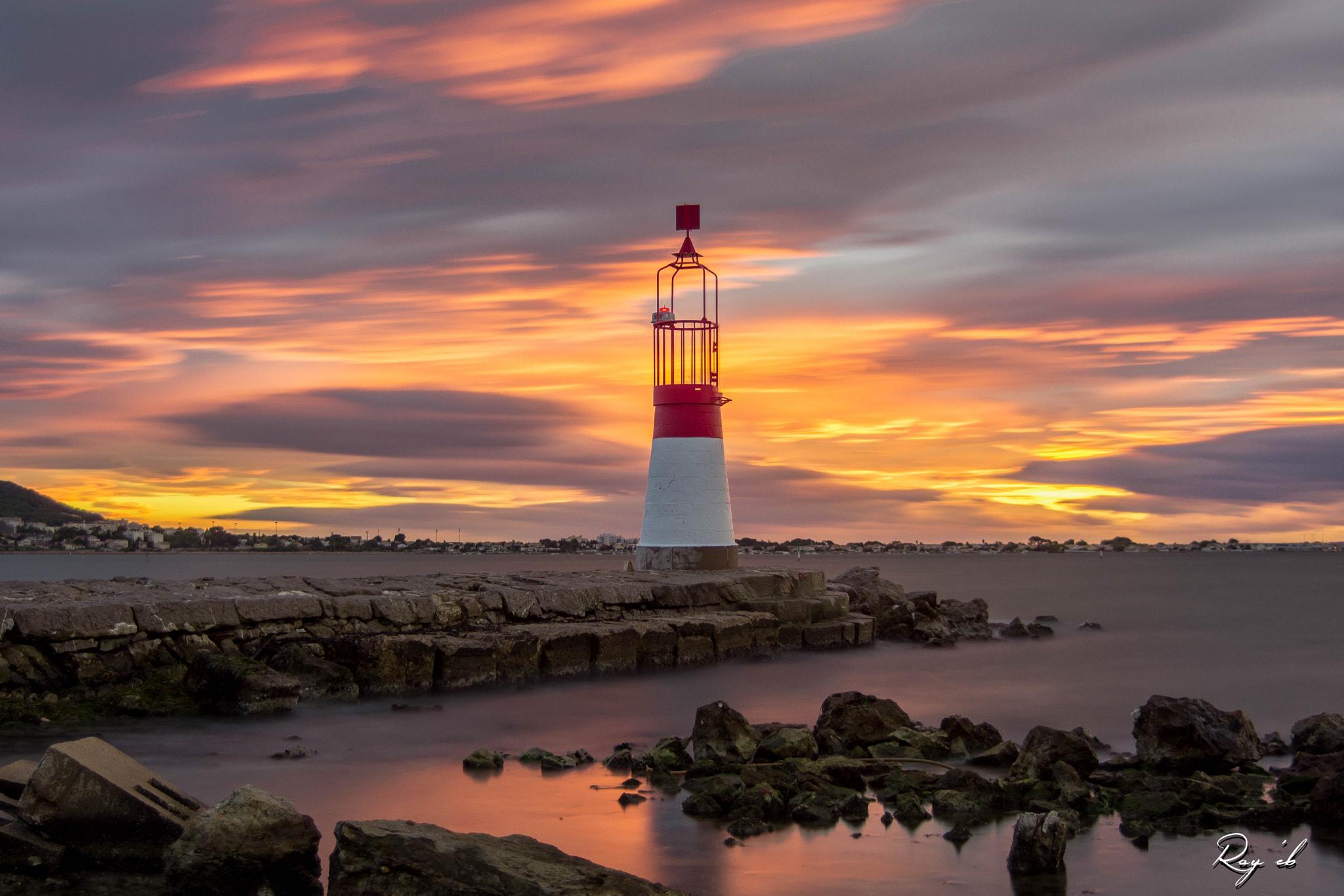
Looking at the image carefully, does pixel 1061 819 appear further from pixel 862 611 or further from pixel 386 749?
pixel 862 611

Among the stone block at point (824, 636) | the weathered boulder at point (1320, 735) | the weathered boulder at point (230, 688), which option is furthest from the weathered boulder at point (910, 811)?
the stone block at point (824, 636)

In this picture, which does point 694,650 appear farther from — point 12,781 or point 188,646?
point 12,781

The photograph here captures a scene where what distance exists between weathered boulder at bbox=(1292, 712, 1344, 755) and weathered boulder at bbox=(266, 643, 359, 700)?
778 cm

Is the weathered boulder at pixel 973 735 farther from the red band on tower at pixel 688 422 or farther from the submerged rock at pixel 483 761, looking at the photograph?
the red band on tower at pixel 688 422

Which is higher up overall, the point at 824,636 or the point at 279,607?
the point at 279,607

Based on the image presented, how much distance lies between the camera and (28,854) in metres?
4.82

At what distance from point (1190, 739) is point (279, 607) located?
755 centimetres

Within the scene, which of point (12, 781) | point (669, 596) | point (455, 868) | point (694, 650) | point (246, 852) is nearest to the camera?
point (455, 868)

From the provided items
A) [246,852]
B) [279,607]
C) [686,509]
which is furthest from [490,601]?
[246,852]

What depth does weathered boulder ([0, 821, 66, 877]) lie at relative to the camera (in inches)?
189

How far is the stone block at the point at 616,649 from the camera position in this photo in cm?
1187

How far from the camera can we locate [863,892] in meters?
5.22

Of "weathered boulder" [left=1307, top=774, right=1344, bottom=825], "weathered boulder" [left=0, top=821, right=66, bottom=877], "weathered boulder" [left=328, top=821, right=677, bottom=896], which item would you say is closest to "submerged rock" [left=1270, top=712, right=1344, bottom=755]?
"weathered boulder" [left=1307, top=774, right=1344, bottom=825]

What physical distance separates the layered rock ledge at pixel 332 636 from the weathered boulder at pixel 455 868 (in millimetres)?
4782
